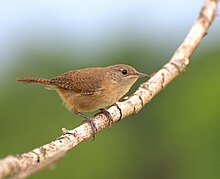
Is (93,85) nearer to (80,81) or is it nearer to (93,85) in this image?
(93,85)

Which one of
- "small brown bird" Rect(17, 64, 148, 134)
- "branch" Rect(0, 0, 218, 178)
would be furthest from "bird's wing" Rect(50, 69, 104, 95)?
"branch" Rect(0, 0, 218, 178)

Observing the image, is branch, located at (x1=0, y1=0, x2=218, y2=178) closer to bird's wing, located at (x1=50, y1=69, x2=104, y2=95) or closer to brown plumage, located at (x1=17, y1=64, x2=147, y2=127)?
brown plumage, located at (x1=17, y1=64, x2=147, y2=127)

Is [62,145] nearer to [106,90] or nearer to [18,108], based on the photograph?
[106,90]

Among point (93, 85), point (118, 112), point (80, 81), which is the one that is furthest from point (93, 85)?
point (118, 112)

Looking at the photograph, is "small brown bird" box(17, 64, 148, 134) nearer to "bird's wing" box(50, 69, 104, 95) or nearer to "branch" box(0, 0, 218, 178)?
"bird's wing" box(50, 69, 104, 95)

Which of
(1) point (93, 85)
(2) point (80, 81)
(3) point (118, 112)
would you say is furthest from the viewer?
(2) point (80, 81)

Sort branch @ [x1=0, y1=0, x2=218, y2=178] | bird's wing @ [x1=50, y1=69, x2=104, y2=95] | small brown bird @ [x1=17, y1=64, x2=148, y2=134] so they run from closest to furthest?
branch @ [x1=0, y1=0, x2=218, y2=178] < small brown bird @ [x1=17, y1=64, x2=148, y2=134] < bird's wing @ [x1=50, y1=69, x2=104, y2=95]

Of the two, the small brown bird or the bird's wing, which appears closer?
the small brown bird

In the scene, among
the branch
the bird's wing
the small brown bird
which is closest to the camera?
the branch
